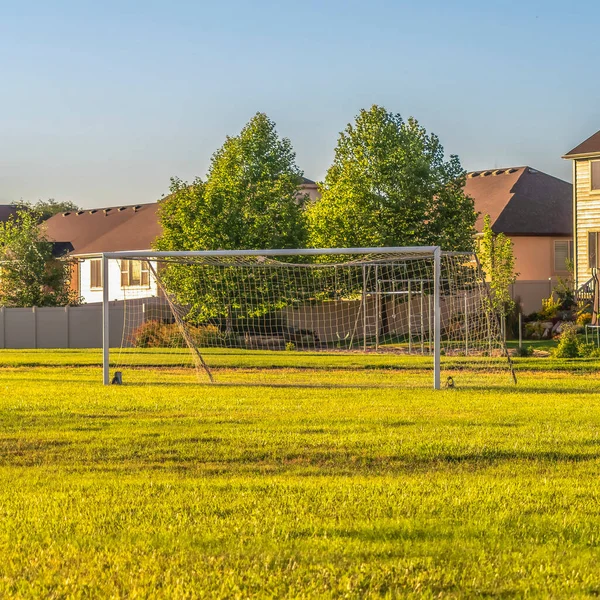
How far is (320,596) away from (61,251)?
6004cm

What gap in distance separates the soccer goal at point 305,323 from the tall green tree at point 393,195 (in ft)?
5.51

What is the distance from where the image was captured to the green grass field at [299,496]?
6.32 meters

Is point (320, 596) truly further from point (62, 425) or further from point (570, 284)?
point (570, 284)

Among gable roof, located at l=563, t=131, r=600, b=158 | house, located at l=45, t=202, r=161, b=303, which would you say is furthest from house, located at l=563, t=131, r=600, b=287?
house, located at l=45, t=202, r=161, b=303

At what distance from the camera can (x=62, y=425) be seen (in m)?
14.1

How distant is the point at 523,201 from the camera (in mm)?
52031

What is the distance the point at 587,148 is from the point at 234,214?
1515 cm

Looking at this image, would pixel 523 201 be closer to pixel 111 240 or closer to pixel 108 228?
pixel 111 240

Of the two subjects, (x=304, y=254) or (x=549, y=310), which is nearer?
(x=304, y=254)

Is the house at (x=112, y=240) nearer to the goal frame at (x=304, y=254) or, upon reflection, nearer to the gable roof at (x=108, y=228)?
the gable roof at (x=108, y=228)

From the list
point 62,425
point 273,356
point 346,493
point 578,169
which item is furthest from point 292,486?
point 578,169

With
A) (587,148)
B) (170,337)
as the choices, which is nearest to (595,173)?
(587,148)

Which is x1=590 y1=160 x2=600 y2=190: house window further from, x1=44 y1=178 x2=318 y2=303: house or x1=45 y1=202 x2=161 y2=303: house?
x1=45 y1=202 x2=161 y2=303: house

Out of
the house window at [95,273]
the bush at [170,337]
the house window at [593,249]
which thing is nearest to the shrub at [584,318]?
the house window at [593,249]
